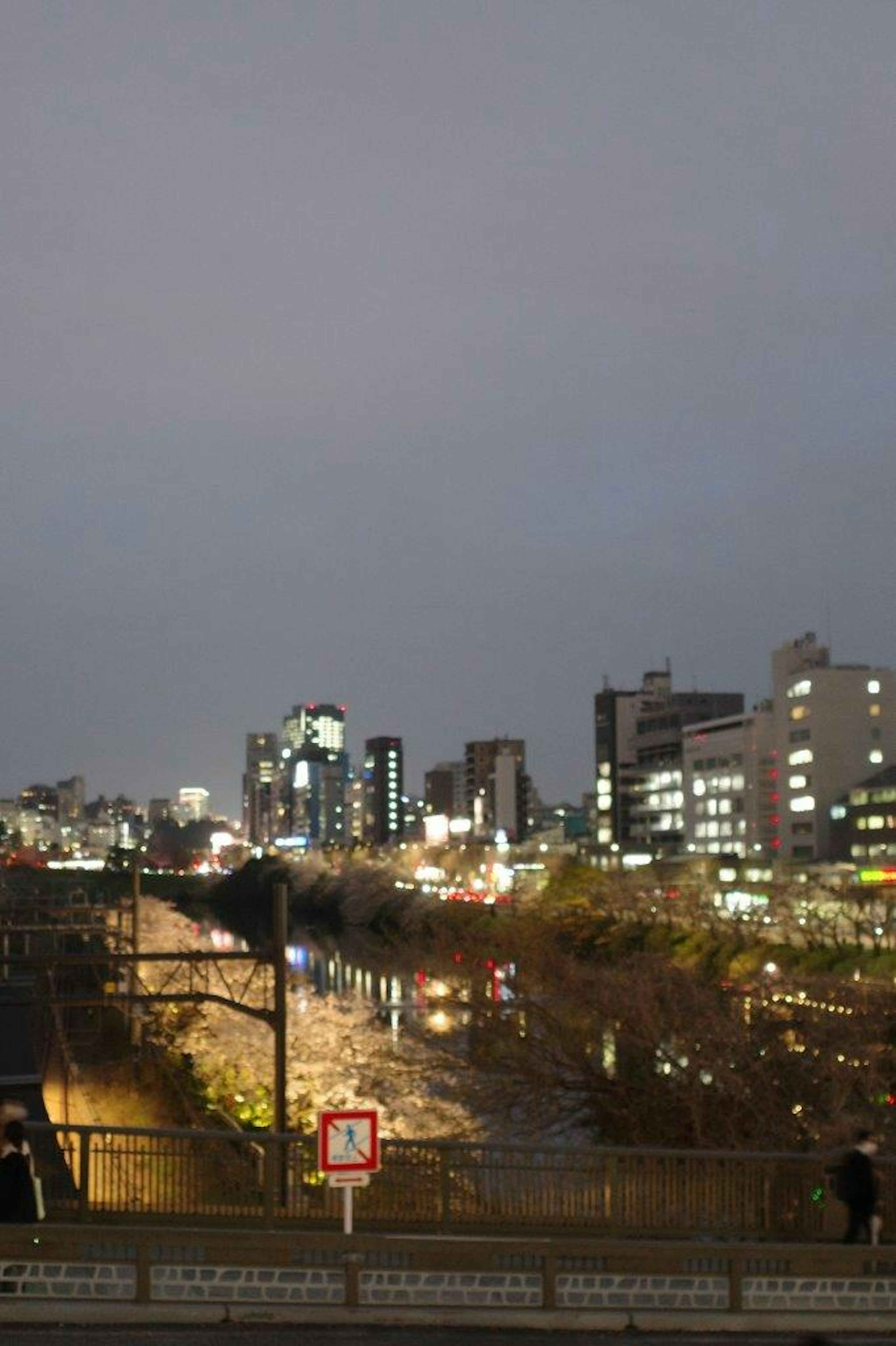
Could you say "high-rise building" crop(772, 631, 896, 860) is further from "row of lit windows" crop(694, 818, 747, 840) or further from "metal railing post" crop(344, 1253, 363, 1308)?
"metal railing post" crop(344, 1253, 363, 1308)

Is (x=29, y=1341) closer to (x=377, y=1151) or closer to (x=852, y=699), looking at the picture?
(x=377, y=1151)

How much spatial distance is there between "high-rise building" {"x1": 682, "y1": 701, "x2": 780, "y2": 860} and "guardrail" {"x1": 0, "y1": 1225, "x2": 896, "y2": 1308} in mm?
82900

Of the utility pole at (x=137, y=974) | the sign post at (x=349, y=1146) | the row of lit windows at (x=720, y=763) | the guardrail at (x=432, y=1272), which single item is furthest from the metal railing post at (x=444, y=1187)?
the row of lit windows at (x=720, y=763)

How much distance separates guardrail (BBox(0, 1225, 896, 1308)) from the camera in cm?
972

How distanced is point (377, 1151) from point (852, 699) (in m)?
83.2

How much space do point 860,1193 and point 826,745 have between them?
8095 cm

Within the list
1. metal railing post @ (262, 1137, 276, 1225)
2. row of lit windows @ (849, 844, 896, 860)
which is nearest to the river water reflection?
metal railing post @ (262, 1137, 276, 1225)

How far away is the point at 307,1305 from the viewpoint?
9836 mm

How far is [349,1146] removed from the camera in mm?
10438

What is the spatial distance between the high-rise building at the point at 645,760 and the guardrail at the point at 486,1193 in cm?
10054

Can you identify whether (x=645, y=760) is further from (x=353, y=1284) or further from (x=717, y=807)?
(x=353, y=1284)

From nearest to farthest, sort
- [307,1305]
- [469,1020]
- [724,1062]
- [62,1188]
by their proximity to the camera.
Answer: [307,1305]
[62,1188]
[724,1062]
[469,1020]

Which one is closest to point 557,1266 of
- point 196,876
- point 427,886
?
point 427,886

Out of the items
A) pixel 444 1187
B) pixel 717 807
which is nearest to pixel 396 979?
pixel 717 807
